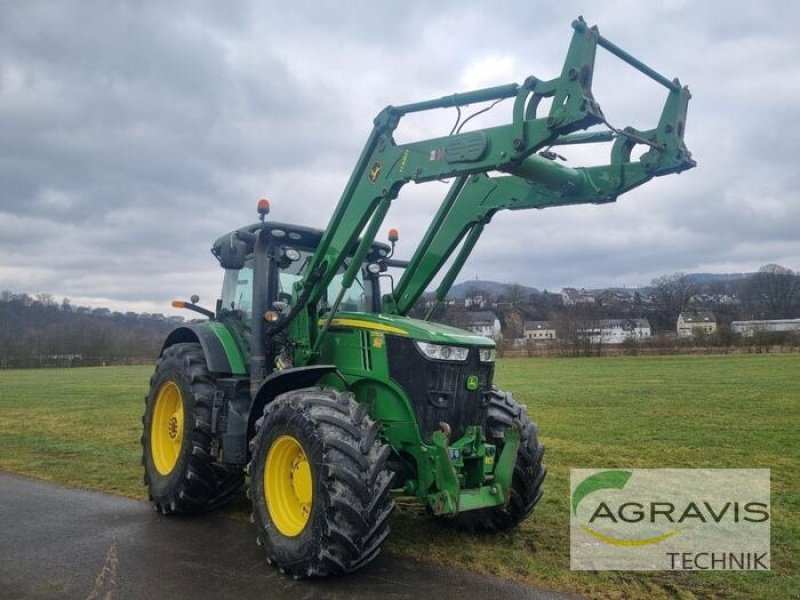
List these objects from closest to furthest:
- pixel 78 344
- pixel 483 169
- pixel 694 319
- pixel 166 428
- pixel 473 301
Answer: pixel 483 169
pixel 166 428
pixel 473 301
pixel 78 344
pixel 694 319

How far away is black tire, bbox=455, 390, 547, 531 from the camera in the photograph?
6.02 meters

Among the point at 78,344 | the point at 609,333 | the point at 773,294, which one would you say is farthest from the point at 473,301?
the point at 773,294

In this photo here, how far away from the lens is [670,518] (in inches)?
264

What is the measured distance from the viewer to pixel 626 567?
17.1 feet

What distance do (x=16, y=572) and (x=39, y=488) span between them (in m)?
3.48

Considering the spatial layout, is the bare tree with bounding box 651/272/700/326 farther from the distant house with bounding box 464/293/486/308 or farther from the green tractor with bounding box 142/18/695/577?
the green tractor with bounding box 142/18/695/577

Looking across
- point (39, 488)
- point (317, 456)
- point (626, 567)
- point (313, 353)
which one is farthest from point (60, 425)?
point (626, 567)

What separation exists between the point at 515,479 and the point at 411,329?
5.76ft

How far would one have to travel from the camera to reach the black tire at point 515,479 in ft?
19.7

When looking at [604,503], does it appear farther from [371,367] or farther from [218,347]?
[218,347]

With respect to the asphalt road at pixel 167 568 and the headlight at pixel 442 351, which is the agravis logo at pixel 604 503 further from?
the headlight at pixel 442 351

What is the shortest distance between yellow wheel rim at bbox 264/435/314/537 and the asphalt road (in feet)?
1.31

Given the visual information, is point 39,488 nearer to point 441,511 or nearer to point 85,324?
point 441,511

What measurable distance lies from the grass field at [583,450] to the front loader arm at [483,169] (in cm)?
251
